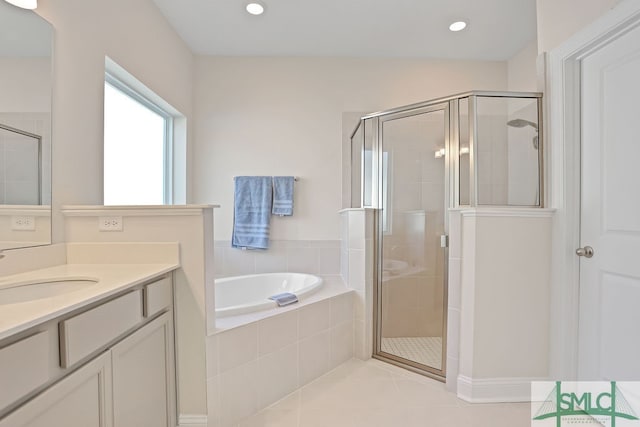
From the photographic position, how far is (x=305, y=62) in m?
3.06

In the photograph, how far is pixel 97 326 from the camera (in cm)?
102

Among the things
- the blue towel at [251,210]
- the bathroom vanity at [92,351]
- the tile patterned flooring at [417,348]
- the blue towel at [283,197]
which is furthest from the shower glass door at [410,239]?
the bathroom vanity at [92,351]

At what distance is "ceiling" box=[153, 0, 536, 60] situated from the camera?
92.7 inches

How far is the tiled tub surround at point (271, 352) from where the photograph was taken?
158 cm

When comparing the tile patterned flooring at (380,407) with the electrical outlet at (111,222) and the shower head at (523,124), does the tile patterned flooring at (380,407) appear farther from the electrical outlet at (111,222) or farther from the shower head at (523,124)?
the shower head at (523,124)

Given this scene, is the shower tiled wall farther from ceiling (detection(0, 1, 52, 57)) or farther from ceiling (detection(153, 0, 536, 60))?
ceiling (detection(0, 1, 52, 57))

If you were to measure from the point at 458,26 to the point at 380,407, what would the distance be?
2776 millimetres

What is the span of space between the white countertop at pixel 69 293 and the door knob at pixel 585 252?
203 cm

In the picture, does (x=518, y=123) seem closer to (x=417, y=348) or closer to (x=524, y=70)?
(x=524, y=70)

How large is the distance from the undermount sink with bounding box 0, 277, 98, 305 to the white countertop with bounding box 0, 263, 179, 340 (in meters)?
0.01

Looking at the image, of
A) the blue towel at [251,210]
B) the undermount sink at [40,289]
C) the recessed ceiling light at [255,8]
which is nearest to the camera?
the undermount sink at [40,289]

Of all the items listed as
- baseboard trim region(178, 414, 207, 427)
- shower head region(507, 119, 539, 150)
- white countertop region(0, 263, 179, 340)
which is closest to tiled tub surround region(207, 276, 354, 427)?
baseboard trim region(178, 414, 207, 427)

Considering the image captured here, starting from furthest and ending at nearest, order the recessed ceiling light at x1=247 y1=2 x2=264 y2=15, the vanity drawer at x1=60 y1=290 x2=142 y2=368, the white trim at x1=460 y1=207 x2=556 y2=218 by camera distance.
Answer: the recessed ceiling light at x1=247 y1=2 x2=264 y2=15, the white trim at x1=460 y1=207 x2=556 y2=218, the vanity drawer at x1=60 y1=290 x2=142 y2=368

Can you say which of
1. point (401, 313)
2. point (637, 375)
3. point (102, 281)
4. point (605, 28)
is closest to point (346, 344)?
point (401, 313)
